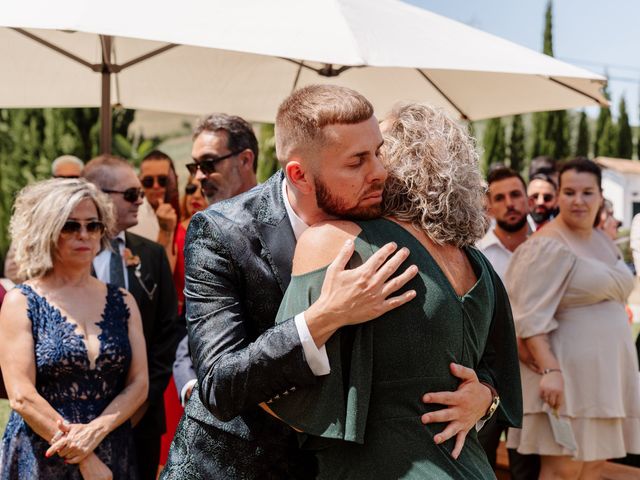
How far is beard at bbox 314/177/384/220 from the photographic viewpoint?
197cm

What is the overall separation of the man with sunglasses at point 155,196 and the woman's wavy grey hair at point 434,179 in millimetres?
4274

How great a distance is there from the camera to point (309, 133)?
1.95 m

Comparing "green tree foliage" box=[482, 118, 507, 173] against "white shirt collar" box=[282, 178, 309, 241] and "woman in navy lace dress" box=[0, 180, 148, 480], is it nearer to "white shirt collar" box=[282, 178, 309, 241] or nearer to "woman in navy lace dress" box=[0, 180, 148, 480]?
"woman in navy lace dress" box=[0, 180, 148, 480]

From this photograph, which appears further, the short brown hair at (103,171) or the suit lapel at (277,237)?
the short brown hair at (103,171)

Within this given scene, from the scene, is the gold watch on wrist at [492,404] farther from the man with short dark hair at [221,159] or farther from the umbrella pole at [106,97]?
the umbrella pole at [106,97]

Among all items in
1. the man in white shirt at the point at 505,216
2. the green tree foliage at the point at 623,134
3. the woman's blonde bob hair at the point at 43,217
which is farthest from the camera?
the green tree foliage at the point at 623,134

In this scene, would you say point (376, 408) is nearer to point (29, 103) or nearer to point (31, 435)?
point (31, 435)

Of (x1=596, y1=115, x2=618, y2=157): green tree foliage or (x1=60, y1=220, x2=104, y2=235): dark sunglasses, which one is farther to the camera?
(x1=596, y1=115, x2=618, y2=157): green tree foliage

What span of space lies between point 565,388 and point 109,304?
8.70 feet

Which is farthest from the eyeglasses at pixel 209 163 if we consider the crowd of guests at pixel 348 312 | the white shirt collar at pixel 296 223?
the white shirt collar at pixel 296 223

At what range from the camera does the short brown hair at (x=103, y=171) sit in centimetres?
479

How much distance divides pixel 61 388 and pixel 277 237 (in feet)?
Answer: 5.80

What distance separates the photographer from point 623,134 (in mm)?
31547

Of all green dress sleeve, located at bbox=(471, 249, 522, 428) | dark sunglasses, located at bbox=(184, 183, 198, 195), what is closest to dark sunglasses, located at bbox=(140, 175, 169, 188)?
dark sunglasses, located at bbox=(184, 183, 198, 195)
